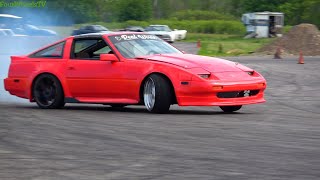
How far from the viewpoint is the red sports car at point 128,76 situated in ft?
33.9

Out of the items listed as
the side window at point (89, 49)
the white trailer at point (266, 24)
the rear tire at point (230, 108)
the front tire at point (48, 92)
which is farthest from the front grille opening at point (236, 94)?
the white trailer at point (266, 24)

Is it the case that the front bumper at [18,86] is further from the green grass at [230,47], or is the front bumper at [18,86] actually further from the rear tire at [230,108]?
the green grass at [230,47]

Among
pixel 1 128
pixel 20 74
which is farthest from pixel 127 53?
pixel 1 128

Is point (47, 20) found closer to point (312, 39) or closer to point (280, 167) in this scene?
point (312, 39)

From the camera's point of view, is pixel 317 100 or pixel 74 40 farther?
pixel 317 100

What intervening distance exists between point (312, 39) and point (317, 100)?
24715mm

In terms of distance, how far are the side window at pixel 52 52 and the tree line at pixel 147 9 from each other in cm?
2501

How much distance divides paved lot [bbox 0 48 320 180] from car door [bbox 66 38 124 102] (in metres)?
0.28

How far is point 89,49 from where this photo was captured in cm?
1178

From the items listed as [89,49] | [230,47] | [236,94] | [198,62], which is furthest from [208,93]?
[230,47]

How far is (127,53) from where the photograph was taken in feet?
36.8

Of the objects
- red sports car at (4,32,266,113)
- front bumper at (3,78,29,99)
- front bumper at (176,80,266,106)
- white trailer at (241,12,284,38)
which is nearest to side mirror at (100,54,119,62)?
red sports car at (4,32,266,113)

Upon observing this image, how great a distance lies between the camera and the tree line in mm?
44812

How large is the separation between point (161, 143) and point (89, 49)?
453 centimetres
